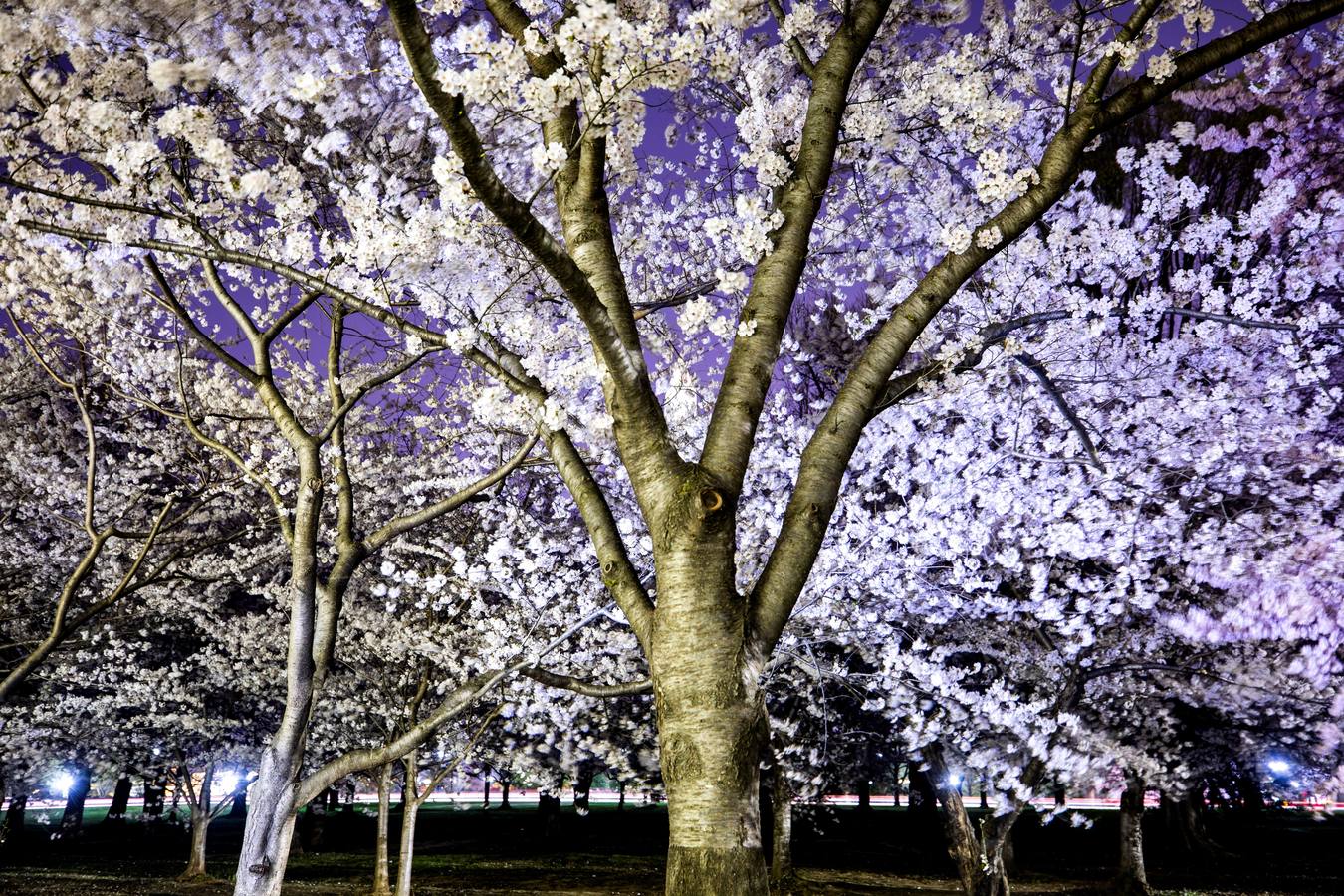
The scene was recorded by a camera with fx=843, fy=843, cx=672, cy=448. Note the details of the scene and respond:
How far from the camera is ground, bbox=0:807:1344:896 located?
59.8 ft

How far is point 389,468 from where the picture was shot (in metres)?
16.5

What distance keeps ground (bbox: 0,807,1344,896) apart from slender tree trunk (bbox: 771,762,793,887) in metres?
0.48

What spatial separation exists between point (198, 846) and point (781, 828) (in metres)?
13.9

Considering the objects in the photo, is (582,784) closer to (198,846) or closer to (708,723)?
(198,846)

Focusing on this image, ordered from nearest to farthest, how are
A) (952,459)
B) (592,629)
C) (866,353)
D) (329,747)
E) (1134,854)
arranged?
(866,353) → (952,459) → (592,629) → (1134,854) → (329,747)

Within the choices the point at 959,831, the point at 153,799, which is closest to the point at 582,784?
the point at 959,831

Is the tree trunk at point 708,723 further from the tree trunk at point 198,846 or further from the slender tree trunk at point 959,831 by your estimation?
the tree trunk at point 198,846

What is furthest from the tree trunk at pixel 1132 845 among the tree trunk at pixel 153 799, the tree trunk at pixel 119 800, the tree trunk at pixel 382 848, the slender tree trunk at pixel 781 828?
the tree trunk at pixel 119 800

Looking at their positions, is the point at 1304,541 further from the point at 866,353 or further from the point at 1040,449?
the point at 866,353

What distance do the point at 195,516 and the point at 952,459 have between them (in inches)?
572

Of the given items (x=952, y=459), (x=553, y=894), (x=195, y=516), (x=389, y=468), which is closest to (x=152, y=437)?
(x=195, y=516)

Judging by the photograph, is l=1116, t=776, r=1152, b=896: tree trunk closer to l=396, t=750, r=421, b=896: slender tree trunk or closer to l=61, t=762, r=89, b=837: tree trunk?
l=396, t=750, r=421, b=896: slender tree trunk

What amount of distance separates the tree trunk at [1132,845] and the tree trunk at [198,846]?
20.1 meters

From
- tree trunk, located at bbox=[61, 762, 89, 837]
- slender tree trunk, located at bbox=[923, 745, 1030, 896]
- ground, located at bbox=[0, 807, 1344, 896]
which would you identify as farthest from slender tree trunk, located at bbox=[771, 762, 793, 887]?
tree trunk, located at bbox=[61, 762, 89, 837]
